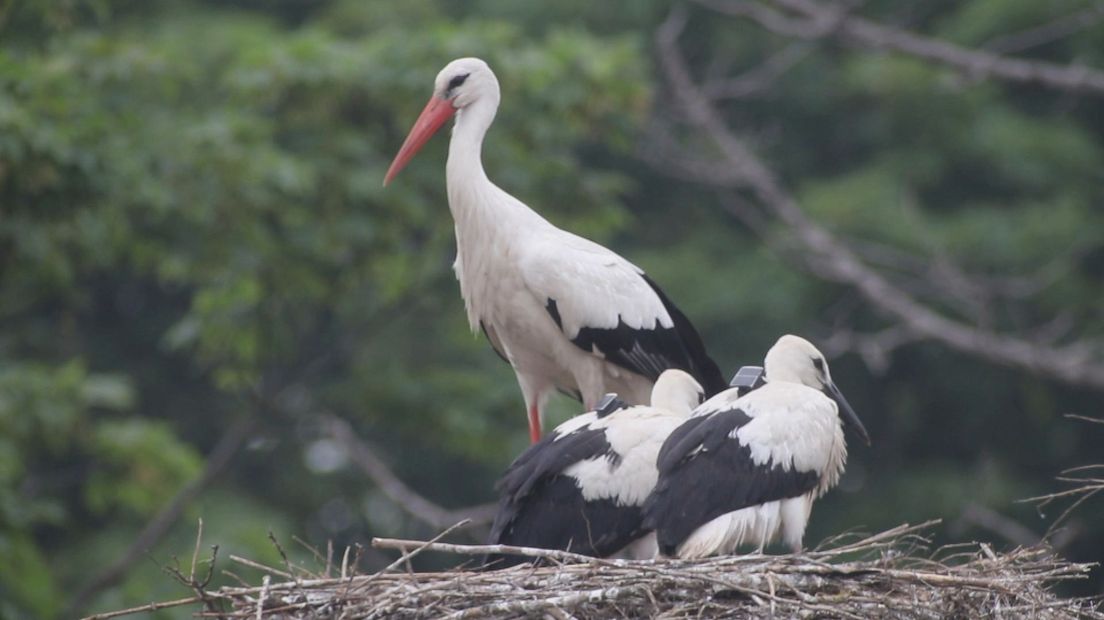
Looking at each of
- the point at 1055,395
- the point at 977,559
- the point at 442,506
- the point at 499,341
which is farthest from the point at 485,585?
the point at 1055,395

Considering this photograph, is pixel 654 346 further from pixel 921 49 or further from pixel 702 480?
pixel 921 49

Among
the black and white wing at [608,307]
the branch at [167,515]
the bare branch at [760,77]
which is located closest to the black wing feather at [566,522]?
the black and white wing at [608,307]

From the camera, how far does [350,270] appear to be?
43.8 feet

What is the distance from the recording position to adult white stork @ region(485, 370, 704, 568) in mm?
7879

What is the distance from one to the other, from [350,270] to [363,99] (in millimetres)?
1099

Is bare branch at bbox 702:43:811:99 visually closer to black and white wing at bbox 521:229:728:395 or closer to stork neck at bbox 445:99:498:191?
black and white wing at bbox 521:229:728:395

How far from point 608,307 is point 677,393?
26.8 inches

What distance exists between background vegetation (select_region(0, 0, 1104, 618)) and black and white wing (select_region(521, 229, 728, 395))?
2.56 metres

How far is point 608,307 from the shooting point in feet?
29.7

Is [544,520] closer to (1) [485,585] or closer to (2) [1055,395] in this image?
(1) [485,585]

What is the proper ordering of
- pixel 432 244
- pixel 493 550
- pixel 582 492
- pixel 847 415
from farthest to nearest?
pixel 432 244, pixel 847 415, pixel 582 492, pixel 493 550

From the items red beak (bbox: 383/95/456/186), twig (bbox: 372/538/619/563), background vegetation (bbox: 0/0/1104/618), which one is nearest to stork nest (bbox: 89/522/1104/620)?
twig (bbox: 372/538/619/563)

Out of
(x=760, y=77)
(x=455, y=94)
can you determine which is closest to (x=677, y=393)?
A: (x=455, y=94)

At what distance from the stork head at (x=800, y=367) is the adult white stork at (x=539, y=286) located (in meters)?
0.84
